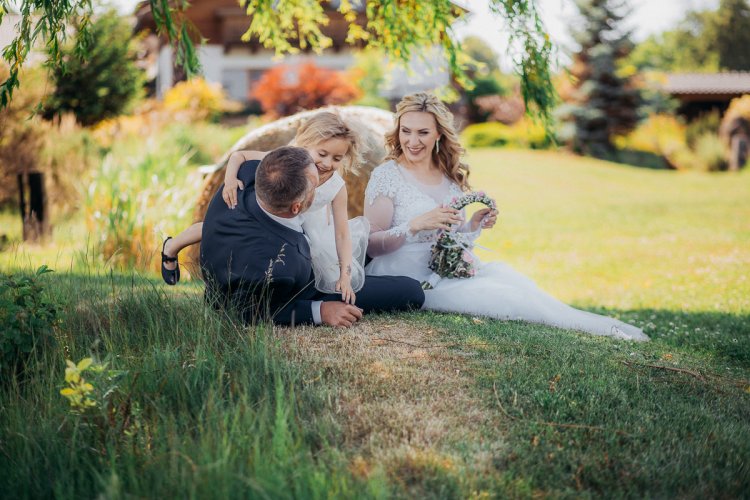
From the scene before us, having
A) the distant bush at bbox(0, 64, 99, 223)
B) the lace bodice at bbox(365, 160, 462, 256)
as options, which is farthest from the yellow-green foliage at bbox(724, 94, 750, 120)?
the lace bodice at bbox(365, 160, 462, 256)

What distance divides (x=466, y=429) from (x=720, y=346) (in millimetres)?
2853

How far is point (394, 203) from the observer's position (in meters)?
5.76

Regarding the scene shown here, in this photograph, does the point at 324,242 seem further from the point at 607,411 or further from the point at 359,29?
the point at 359,29

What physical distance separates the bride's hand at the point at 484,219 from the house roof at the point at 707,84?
2930 cm

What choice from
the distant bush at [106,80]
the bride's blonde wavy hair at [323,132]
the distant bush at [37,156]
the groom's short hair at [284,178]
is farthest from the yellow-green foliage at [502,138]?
the groom's short hair at [284,178]

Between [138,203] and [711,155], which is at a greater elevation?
[711,155]

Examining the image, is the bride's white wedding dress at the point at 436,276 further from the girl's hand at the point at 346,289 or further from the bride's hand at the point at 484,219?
the girl's hand at the point at 346,289

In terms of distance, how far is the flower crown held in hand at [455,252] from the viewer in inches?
209

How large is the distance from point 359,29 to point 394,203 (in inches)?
84.9

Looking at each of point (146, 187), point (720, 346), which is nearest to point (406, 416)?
point (720, 346)

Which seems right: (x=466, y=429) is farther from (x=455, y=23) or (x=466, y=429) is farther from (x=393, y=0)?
(x=455, y=23)

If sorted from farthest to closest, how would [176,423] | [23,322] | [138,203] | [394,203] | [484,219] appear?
[138,203] < [394,203] < [484,219] < [23,322] < [176,423]

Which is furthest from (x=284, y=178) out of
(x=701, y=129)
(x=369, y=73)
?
(x=701, y=129)

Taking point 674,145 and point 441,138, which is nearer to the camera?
point 441,138
